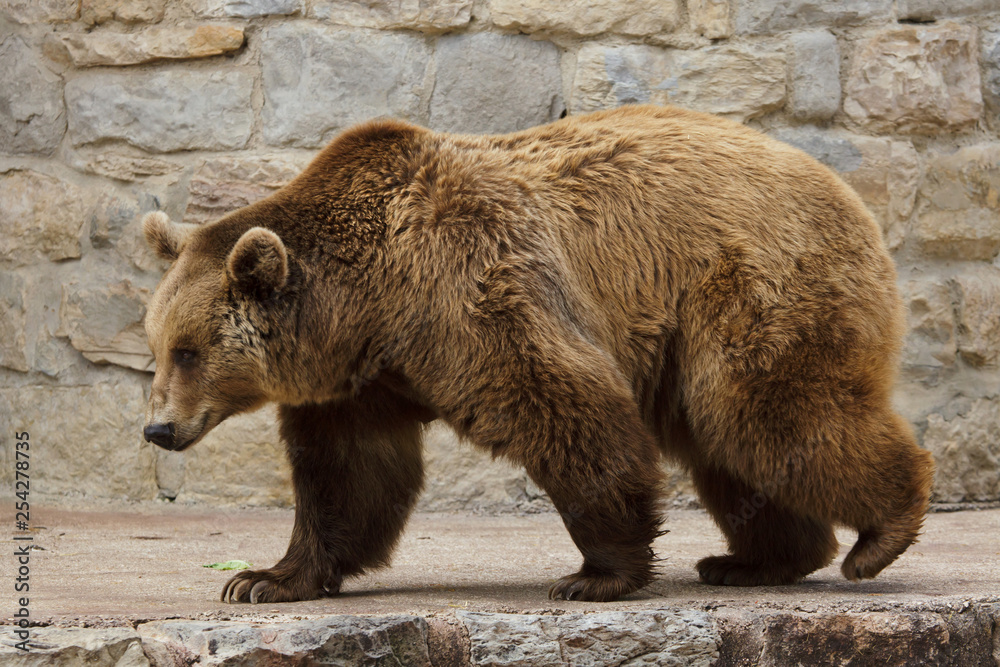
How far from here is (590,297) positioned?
11.2ft

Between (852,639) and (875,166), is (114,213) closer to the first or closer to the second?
(875,166)

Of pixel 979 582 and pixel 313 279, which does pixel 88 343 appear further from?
pixel 979 582

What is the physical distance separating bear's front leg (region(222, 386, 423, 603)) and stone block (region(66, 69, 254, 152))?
2.38m

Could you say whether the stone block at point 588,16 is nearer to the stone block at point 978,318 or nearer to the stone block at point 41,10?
the stone block at point 978,318

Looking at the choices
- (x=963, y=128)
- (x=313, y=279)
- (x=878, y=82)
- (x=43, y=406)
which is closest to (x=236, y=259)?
(x=313, y=279)

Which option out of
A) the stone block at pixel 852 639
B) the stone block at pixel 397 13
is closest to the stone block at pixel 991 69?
the stone block at pixel 397 13

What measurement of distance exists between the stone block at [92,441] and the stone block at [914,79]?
3928 millimetres

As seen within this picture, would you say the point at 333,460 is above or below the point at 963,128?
below

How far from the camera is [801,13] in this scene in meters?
5.49

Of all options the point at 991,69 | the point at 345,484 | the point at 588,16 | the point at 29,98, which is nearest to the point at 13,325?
the point at 29,98

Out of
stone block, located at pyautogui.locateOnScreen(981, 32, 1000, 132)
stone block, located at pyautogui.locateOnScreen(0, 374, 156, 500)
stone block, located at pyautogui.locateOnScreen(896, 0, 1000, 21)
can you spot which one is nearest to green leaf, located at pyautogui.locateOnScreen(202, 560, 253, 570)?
stone block, located at pyautogui.locateOnScreen(0, 374, 156, 500)

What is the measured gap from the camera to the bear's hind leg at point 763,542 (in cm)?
376

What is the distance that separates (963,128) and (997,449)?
5.37 ft

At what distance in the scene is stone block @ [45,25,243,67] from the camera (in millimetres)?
5480
